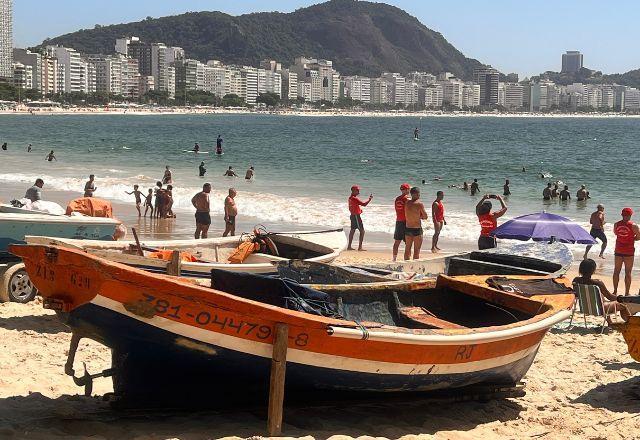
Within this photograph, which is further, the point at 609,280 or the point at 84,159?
the point at 84,159

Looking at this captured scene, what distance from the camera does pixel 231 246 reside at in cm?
1200

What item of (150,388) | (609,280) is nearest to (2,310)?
(150,388)

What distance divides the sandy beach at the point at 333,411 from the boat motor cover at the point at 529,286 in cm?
100

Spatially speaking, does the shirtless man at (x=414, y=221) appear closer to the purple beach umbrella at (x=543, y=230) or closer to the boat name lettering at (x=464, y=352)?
the purple beach umbrella at (x=543, y=230)

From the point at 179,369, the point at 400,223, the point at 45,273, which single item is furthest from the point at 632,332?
the point at 400,223

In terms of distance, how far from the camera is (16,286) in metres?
11.1

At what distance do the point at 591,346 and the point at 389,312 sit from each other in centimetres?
338

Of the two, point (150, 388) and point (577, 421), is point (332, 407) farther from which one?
point (577, 421)

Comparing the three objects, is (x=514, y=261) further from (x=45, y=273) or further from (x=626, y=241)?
(x=45, y=273)

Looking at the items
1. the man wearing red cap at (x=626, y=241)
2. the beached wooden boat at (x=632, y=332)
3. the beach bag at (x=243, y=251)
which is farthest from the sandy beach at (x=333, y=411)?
the man wearing red cap at (x=626, y=241)

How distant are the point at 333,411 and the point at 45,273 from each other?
8.88 ft

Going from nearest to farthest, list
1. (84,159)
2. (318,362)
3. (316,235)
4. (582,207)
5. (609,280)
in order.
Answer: (318,362), (316,235), (609,280), (582,207), (84,159)

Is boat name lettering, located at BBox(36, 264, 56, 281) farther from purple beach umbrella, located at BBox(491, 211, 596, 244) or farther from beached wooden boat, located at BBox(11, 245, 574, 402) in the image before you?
purple beach umbrella, located at BBox(491, 211, 596, 244)

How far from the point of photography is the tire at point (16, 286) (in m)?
11.0
